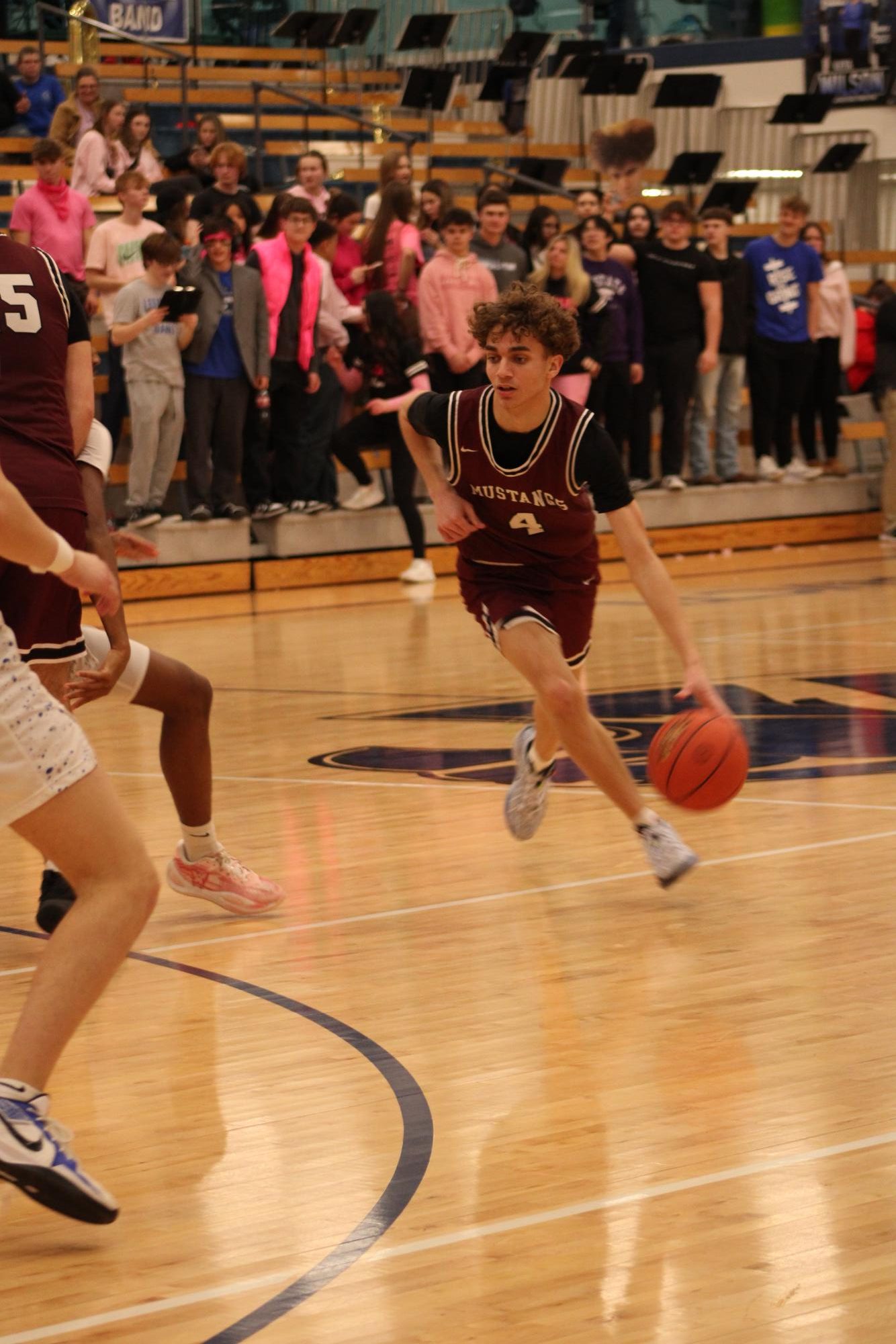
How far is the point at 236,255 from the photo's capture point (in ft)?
44.9

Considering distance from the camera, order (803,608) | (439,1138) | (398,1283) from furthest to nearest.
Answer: (803,608), (439,1138), (398,1283)

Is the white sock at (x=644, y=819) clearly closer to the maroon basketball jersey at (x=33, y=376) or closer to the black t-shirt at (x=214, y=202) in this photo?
the maroon basketball jersey at (x=33, y=376)

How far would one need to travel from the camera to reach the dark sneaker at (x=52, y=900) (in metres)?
4.90

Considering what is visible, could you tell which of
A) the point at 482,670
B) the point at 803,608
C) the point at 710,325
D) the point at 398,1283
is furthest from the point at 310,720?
the point at 710,325

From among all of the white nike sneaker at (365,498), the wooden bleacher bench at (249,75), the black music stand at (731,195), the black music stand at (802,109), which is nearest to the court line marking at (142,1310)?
the white nike sneaker at (365,498)

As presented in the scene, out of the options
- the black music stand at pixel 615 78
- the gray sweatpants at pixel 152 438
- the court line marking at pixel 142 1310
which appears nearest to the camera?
the court line marking at pixel 142 1310

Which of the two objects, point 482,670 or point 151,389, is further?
point 151,389

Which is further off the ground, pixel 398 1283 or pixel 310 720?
pixel 398 1283

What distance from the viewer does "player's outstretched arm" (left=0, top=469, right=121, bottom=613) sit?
2920 mm

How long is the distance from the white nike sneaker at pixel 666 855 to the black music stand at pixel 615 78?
15726mm

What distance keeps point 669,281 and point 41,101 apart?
5210 millimetres

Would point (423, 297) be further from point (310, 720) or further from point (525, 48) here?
point (525, 48)

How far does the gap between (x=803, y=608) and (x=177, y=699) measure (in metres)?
7.41

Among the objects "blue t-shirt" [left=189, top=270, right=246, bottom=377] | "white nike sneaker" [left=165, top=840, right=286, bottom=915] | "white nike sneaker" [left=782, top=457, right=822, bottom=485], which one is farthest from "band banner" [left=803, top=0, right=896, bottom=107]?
"white nike sneaker" [left=165, top=840, right=286, bottom=915]
